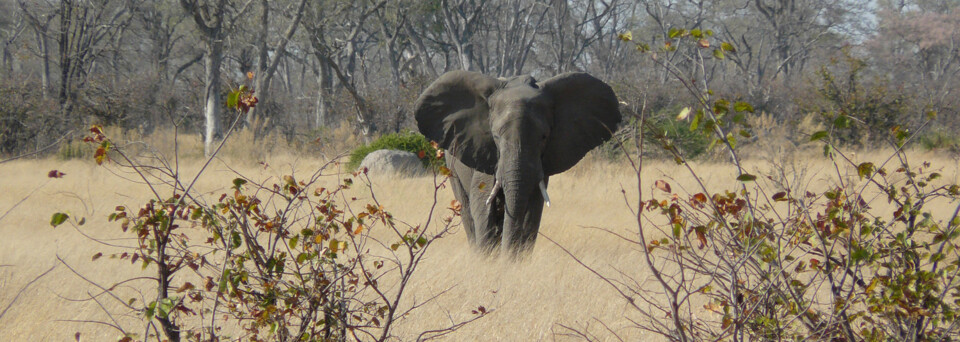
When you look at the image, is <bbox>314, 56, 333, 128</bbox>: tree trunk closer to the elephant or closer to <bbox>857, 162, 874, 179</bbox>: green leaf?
the elephant

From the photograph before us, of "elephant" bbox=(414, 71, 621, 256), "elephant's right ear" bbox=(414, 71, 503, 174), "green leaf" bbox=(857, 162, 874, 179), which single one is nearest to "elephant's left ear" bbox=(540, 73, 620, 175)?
"elephant" bbox=(414, 71, 621, 256)

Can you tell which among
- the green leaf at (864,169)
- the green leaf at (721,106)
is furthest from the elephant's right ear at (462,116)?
the green leaf at (721,106)

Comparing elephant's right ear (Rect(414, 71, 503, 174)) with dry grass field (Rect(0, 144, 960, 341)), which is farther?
elephant's right ear (Rect(414, 71, 503, 174))

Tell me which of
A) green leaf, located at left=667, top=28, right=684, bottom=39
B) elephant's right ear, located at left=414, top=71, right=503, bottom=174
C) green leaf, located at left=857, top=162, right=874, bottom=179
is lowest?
elephant's right ear, located at left=414, top=71, right=503, bottom=174

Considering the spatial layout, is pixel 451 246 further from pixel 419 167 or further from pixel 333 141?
pixel 333 141

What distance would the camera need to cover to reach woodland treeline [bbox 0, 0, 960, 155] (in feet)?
60.5

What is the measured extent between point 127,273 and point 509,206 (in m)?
2.87

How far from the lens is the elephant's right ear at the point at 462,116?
22.7 ft

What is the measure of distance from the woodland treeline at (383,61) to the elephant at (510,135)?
1.53 meters

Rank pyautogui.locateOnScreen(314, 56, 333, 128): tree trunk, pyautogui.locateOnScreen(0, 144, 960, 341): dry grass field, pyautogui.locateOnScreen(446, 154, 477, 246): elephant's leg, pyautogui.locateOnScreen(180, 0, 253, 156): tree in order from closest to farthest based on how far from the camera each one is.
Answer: pyautogui.locateOnScreen(0, 144, 960, 341): dry grass field → pyautogui.locateOnScreen(446, 154, 477, 246): elephant's leg → pyautogui.locateOnScreen(180, 0, 253, 156): tree → pyautogui.locateOnScreen(314, 56, 333, 128): tree trunk

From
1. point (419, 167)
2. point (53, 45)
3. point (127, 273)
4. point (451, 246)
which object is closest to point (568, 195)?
point (419, 167)

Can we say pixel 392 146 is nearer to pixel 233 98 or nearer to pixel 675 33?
pixel 233 98

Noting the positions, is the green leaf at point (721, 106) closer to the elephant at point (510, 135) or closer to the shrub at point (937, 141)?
the elephant at point (510, 135)

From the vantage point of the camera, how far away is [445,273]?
19.5ft
